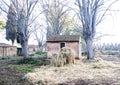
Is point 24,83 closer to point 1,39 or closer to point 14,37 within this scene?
point 14,37

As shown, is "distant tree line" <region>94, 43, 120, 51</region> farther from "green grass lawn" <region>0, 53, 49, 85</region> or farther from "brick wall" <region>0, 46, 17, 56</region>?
"green grass lawn" <region>0, 53, 49, 85</region>

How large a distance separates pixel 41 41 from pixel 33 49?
786cm

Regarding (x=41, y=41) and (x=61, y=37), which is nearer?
(x=61, y=37)

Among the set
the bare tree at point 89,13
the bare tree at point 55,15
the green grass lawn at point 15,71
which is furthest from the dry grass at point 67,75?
the bare tree at point 55,15

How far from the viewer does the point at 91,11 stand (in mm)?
23594

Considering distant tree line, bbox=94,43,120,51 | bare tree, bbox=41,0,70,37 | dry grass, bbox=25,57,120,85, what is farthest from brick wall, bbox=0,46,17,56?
distant tree line, bbox=94,43,120,51

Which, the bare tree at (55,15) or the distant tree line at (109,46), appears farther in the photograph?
the distant tree line at (109,46)

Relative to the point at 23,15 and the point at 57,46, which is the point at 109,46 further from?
the point at 23,15

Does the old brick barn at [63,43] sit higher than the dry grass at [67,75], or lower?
higher

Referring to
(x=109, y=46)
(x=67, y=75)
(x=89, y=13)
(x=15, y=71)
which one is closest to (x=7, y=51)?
(x=89, y=13)

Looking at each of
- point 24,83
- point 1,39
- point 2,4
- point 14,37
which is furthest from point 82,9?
point 1,39

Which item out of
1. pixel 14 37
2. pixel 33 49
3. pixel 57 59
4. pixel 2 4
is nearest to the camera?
pixel 57 59

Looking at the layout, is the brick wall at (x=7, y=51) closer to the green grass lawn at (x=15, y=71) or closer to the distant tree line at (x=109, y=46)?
the green grass lawn at (x=15, y=71)

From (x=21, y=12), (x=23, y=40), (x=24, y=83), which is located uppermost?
(x=21, y=12)
